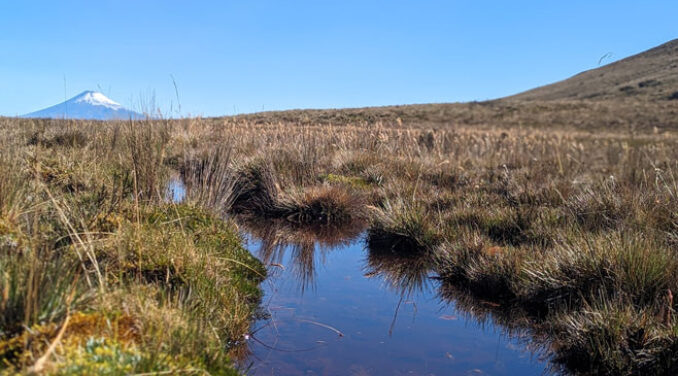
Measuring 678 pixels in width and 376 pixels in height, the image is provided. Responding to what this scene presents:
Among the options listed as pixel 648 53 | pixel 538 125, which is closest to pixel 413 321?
Answer: pixel 538 125

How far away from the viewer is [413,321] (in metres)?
4.38

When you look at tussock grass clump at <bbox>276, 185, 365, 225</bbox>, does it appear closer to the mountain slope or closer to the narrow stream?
the narrow stream

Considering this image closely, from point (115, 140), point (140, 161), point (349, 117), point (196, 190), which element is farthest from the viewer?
point (349, 117)

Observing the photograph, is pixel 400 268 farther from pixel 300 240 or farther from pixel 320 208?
pixel 320 208

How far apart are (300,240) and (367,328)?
2728 mm

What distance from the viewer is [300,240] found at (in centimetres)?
684

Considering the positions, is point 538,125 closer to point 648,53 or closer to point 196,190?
point 196,190

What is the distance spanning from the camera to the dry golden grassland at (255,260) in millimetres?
2584

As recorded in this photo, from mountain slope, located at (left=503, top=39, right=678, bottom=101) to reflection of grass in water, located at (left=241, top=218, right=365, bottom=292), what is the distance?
52.3 metres

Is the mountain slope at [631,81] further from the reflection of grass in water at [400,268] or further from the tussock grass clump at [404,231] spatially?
the reflection of grass in water at [400,268]

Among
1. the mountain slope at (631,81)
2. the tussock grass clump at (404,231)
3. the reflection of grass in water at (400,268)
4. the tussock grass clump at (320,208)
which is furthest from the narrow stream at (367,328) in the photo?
the mountain slope at (631,81)

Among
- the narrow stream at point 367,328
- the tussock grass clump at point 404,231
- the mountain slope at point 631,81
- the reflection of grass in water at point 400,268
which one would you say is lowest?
the narrow stream at point 367,328

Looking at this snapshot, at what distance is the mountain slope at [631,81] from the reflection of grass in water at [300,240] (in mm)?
52315

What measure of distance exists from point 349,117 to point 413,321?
3927 centimetres
